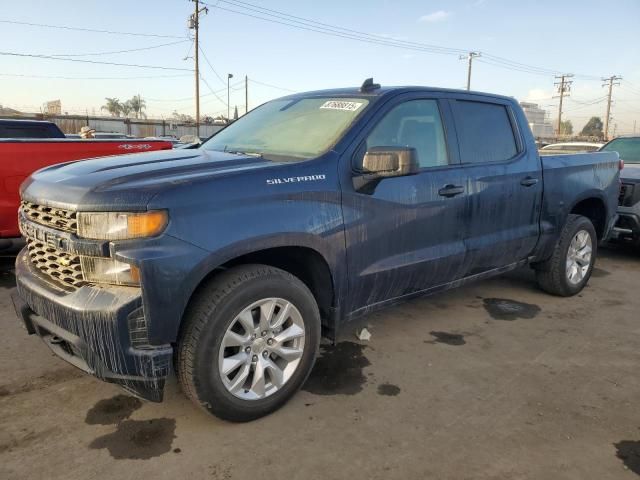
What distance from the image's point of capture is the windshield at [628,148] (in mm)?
7973

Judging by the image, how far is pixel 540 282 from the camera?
16.7ft

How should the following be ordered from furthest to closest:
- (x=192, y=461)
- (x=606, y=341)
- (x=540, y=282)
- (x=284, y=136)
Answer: (x=540, y=282)
(x=606, y=341)
(x=284, y=136)
(x=192, y=461)

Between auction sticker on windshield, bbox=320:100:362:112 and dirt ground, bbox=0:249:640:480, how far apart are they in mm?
1739

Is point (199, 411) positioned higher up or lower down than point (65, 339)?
lower down

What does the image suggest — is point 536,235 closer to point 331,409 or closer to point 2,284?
point 331,409

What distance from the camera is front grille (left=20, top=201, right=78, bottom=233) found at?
2.46 metres

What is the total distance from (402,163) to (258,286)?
3.74ft

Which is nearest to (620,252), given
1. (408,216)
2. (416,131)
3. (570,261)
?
(570,261)

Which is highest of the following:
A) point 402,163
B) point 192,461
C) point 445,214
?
point 402,163

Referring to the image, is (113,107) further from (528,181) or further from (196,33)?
(528,181)

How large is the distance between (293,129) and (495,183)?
65.8 inches

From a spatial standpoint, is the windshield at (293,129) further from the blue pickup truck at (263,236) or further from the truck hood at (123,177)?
the truck hood at (123,177)

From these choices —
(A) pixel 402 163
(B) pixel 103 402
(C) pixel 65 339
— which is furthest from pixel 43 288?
(A) pixel 402 163

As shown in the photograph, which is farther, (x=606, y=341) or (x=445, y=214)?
(x=606, y=341)
